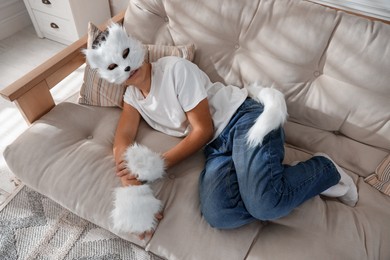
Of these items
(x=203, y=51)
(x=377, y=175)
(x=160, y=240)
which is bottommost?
(x=160, y=240)

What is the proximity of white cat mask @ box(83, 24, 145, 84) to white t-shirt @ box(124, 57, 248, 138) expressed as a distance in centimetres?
13

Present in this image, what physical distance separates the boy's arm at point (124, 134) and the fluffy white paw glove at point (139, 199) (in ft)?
0.15

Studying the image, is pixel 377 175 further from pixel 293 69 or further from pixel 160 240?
pixel 160 240

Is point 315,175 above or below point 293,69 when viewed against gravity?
below

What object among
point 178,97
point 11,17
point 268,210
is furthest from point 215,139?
point 11,17

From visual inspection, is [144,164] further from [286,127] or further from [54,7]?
[54,7]

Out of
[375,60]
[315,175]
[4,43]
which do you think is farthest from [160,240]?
[4,43]

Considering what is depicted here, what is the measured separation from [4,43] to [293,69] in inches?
81.9

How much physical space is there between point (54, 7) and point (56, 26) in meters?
0.18

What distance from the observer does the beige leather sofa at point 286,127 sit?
88cm

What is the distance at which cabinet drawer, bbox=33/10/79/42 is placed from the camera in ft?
6.24

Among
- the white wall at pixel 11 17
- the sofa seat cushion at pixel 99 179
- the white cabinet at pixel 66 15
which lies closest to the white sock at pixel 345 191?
the sofa seat cushion at pixel 99 179

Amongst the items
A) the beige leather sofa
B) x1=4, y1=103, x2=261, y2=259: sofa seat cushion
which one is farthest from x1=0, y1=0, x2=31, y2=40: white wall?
x1=4, y1=103, x2=261, y2=259: sofa seat cushion

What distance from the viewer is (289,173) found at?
3.01ft
